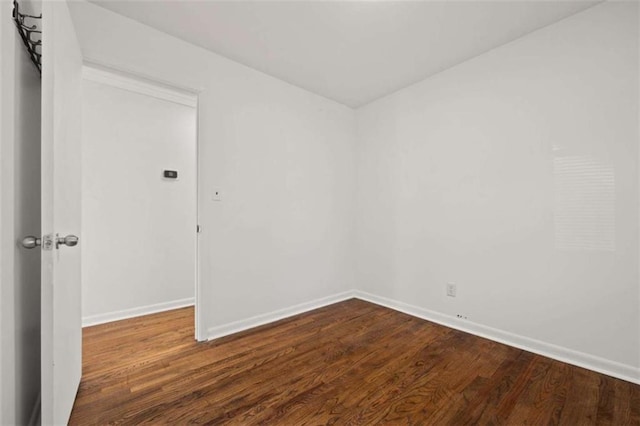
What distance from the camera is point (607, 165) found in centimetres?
178

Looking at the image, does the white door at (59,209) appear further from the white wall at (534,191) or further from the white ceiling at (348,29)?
the white wall at (534,191)

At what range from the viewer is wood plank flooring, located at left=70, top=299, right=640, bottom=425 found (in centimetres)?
141

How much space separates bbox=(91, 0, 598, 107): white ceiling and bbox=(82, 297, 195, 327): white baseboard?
2.59 meters

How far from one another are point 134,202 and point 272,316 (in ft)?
6.14

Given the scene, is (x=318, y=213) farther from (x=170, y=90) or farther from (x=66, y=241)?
(x=66, y=241)

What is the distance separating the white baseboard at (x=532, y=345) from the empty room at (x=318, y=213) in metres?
0.01

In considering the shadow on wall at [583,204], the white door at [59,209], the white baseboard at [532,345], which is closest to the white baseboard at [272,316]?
the white baseboard at [532,345]

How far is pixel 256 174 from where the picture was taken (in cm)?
260

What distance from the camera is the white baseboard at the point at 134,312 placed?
2580 millimetres

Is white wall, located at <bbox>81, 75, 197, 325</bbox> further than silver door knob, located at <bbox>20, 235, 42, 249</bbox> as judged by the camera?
Yes

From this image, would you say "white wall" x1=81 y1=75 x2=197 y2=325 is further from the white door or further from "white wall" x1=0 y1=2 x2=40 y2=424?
"white wall" x1=0 y1=2 x2=40 y2=424

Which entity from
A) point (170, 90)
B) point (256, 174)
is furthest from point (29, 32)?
point (256, 174)

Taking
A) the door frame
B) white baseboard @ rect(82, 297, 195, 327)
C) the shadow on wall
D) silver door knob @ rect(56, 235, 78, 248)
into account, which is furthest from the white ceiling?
white baseboard @ rect(82, 297, 195, 327)

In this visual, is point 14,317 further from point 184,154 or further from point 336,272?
point 336,272
